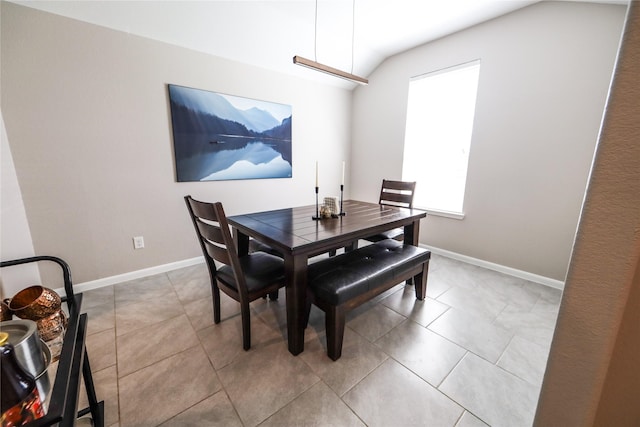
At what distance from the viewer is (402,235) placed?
2.50m

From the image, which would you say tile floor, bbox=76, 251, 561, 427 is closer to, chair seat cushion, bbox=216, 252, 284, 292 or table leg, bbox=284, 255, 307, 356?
table leg, bbox=284, 255, 307, 356

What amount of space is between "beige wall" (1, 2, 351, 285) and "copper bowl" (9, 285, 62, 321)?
5.83 ft

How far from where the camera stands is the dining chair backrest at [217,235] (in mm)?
1334

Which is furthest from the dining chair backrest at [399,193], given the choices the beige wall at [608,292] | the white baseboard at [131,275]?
the white baseboard at [131,275]

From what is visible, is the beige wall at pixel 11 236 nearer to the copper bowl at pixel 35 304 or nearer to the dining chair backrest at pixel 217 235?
the copper bowl at pixel 35 304

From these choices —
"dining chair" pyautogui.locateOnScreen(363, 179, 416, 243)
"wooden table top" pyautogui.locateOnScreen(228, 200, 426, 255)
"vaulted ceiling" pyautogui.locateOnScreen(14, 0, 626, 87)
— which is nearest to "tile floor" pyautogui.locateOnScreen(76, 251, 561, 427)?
"dining chair" pyautogui.locateOnScreen(363, 179, 416, 243)

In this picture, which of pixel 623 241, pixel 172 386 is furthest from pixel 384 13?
pixel 172 386

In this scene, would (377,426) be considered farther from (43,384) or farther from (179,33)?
(179,33)

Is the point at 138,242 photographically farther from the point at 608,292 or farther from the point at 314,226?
the point at 608,292

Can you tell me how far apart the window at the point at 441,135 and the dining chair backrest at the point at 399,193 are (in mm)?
693

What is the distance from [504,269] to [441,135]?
5.45 feet

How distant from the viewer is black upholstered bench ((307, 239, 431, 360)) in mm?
1471

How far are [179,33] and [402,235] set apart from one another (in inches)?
109

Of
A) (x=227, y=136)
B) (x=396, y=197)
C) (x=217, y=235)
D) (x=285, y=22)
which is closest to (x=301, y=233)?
(x=217, y=235)
